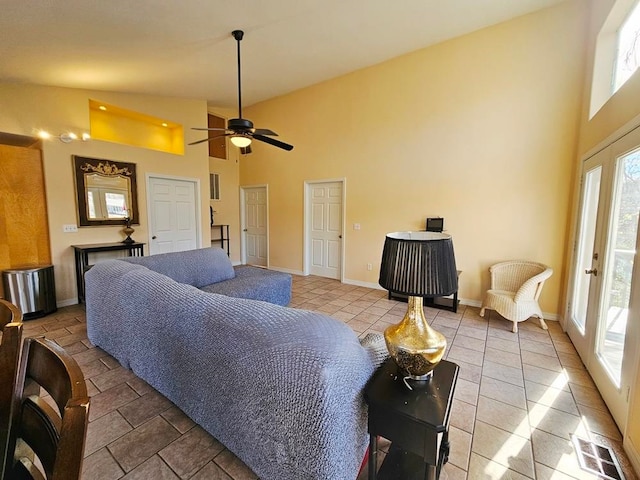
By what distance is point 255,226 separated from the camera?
22.4ft

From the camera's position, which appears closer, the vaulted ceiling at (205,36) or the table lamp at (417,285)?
the table lamp at (417,285)

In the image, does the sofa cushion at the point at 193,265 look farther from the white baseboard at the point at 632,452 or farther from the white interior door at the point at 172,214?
the white baseboard at the point at 632,452

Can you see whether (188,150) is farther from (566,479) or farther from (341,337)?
(566,479)

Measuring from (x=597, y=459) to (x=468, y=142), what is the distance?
3.64 m

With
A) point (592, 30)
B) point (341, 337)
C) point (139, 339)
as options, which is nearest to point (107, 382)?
point (139, 339)

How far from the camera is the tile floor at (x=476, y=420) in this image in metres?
1.48

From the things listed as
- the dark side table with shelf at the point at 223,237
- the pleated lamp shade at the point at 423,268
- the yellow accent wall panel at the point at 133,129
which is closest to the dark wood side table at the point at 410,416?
the pleated lamp shade at the point at 423,268

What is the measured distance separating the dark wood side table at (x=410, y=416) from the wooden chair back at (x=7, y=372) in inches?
44.0

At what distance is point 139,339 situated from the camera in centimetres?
200

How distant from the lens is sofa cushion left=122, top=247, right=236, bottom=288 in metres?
3.07

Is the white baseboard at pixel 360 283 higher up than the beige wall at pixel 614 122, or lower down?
lower down

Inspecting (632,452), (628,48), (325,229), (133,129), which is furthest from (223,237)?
(628,48)

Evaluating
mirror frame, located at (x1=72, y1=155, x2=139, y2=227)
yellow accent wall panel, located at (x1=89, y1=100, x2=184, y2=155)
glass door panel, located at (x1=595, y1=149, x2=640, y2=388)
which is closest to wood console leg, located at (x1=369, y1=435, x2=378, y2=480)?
glass door panel, located at (x1=595, y1=149, x2=640, y2=388)

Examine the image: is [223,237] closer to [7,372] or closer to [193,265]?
[193,265]
